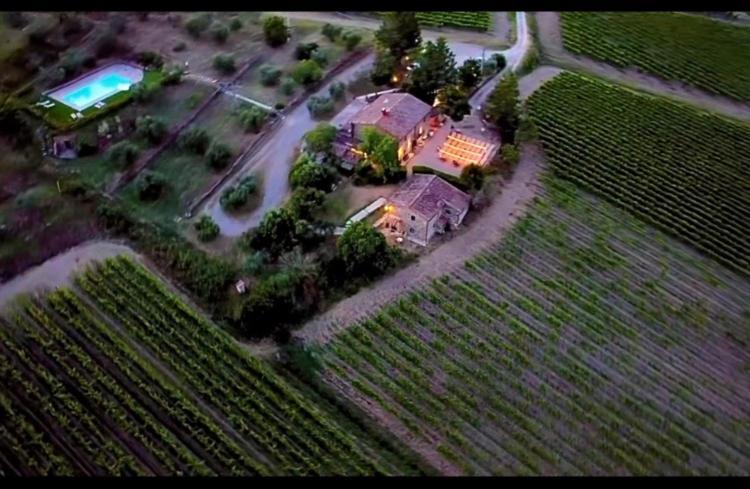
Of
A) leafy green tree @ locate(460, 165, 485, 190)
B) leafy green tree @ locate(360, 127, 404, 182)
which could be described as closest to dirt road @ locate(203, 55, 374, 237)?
leafy green tree @ locate(360, 127, 404, 182)

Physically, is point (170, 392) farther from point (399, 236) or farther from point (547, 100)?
point (547, 100)

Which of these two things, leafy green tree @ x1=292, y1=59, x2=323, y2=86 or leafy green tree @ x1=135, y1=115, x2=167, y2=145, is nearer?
leafy green tree @ x1=135, y1=115, x2=167, y2=145

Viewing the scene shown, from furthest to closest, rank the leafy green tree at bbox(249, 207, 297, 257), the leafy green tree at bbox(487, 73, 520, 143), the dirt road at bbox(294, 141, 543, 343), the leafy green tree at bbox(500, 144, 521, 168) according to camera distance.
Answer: the leafy green tree at bbox(487, 73, 520, 143) < the leafy green tree at bbox(500, 144, 521, 168) < the leafy green tree at bbox(249, 207, 297, 257) < the dirt road at bbox(294, 141, 543, 343)

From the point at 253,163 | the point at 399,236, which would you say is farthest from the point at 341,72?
the point at 399,236

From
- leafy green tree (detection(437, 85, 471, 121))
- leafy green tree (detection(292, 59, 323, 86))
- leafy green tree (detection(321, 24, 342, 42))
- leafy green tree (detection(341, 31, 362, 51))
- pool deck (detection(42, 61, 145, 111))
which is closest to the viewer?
leafy green tree (detection(437, 85, 471, 121))

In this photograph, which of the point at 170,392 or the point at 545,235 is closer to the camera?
the point at 170,392

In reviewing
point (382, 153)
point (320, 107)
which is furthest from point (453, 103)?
point (320, 107)

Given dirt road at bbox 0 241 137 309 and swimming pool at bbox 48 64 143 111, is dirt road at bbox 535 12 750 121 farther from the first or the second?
dirt road at bbox 0 241 137 309
